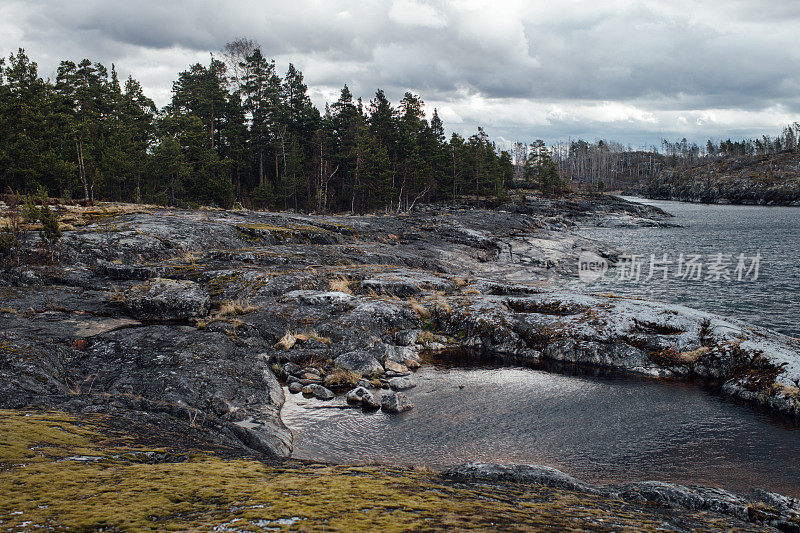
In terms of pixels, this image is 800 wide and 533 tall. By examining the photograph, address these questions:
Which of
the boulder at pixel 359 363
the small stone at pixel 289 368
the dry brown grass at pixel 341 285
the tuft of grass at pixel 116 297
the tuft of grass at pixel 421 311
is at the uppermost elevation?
the dry brown grass at pixel 341 285

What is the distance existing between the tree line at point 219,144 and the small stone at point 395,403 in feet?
162

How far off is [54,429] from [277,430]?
581 cm

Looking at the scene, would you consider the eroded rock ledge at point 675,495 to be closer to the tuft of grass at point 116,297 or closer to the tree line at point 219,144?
the tuft of grass at point 116,297

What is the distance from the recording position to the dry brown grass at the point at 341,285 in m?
26.4

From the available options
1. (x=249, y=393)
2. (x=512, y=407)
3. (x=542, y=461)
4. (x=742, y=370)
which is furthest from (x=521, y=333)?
(x=249, y=393)

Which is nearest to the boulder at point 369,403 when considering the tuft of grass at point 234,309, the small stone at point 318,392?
the small stone at point 318,392

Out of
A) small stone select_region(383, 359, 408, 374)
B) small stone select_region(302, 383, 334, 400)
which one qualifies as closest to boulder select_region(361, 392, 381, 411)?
small stone select_region(302, 383, 334, 400)

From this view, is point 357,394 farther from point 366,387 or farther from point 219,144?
point 219,144

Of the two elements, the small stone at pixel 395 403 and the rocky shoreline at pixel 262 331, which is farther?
the small stone at pixel 395 403

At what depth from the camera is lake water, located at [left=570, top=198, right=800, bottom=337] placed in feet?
98.6

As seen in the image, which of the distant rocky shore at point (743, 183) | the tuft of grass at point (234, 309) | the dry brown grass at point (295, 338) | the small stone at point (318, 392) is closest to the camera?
the small stone at point (318, 392)

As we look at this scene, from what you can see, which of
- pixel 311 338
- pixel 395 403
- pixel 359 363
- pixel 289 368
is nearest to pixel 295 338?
pixel 311 338

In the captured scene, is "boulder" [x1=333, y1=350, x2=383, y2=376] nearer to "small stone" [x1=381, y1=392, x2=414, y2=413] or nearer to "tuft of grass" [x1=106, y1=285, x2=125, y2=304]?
"small stone" [x1=381, y1=392, x2=414, y2=413]

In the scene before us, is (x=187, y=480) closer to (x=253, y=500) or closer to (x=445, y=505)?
(x=253, y=500)
